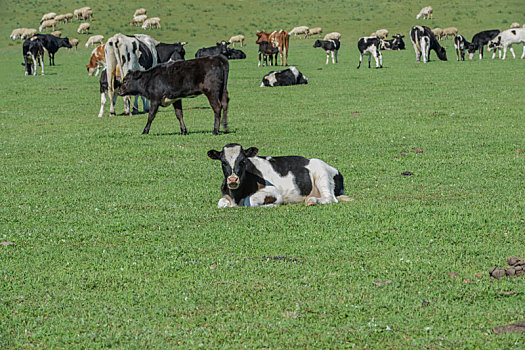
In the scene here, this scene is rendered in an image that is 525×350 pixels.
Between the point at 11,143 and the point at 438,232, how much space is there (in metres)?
11.8

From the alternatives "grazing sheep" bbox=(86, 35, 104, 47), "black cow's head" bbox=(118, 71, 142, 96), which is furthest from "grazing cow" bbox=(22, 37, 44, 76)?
"grazing sheep" bbox=(86, 35, 104, 47)

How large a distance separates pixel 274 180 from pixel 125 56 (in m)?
13.8

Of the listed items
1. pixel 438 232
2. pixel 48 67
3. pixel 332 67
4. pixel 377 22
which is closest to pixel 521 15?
pixel 377 22

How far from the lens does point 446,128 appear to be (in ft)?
57.3

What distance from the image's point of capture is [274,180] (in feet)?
32.8

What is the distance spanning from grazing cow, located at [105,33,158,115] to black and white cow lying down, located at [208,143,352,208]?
41.6 ft

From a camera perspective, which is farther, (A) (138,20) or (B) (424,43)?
(A) (138,20)

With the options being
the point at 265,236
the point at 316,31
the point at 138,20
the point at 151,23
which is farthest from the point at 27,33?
the point at 265,236

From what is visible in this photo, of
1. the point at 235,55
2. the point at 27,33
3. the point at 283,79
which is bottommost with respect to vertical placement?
the point at 283,79

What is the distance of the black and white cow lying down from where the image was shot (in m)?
9.83

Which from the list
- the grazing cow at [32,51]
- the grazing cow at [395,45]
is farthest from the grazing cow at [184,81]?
the grazing cow at [395,45]

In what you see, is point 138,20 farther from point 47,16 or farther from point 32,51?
point 32,51

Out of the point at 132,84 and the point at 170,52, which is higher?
the point at 170,52

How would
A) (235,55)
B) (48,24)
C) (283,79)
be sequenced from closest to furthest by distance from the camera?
(283,79) < (235,55) < (48,24)
